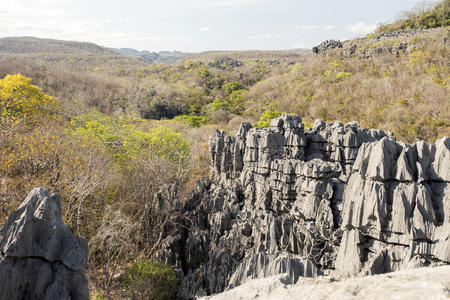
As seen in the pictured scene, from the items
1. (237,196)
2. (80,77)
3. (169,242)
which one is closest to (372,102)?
(237,196)

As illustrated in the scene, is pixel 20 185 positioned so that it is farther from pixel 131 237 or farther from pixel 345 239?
pixel 345 239

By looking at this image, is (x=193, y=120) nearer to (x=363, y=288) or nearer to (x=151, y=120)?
(x=151, y=120)

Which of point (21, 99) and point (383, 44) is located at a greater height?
point (383, 44)

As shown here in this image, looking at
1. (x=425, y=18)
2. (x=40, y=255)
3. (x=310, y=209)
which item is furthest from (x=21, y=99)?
(x=425, y=18)

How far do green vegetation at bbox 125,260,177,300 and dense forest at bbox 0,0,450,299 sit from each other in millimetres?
185

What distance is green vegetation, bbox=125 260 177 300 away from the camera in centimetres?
913

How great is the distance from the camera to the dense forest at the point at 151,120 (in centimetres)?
1223

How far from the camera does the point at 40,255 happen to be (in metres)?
4.77

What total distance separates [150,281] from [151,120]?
1155 inches

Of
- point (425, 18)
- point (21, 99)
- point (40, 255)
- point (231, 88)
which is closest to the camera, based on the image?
point (40, 255)

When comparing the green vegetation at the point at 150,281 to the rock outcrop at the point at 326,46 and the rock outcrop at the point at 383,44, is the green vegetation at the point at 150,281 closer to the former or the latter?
the rock outcrop at the point at 383,44

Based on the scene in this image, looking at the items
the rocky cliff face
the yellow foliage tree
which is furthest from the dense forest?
the rocky cliff face

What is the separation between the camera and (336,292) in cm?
386

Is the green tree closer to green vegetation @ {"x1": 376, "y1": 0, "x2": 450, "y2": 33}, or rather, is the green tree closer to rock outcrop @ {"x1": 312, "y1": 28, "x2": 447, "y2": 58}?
rock outcrop @ {"x1": 312, "y1": 28, "x2": 447, "y2": 58}
